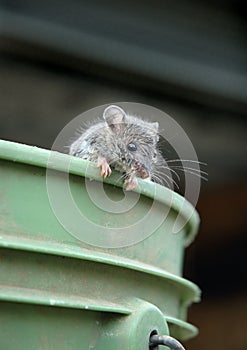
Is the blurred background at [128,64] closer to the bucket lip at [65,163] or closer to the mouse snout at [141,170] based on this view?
the mouse snout at [141,170]

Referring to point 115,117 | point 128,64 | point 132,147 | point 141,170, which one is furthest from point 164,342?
point 128,64

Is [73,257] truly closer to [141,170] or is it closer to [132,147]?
[141,170]

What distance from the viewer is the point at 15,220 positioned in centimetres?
132

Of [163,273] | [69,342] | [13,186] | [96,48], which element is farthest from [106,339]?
[96,48]

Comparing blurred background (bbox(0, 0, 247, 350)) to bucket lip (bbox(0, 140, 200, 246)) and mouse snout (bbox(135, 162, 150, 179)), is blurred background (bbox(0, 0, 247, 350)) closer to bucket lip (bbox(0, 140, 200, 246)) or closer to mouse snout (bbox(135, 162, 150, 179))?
mouse snout (bbox(135, 162, 150, 179))

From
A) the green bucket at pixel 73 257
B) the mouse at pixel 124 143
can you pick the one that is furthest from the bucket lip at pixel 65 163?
the mouse at pixel 124 143

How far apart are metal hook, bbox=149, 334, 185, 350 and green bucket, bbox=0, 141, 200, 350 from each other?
0.01m

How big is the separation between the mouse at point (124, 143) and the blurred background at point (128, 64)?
4.20 feet

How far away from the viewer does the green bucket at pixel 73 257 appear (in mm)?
1290

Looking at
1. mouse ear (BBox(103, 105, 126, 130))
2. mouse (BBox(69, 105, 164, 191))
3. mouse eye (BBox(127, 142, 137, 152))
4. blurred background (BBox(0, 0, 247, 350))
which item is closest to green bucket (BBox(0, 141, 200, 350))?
mouse (BBox(69, 105, 164, 191))

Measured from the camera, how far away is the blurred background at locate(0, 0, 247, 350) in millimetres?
3725

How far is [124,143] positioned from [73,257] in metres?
0.97

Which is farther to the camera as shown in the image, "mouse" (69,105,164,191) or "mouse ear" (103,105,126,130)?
"mouse ear" (103,105,126,130)

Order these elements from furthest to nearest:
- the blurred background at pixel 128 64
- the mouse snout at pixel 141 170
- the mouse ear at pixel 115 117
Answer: the blurred background at pixel 128 64
the mouse ear at pixel 115 117
the mouse snout at pixel 141 170
